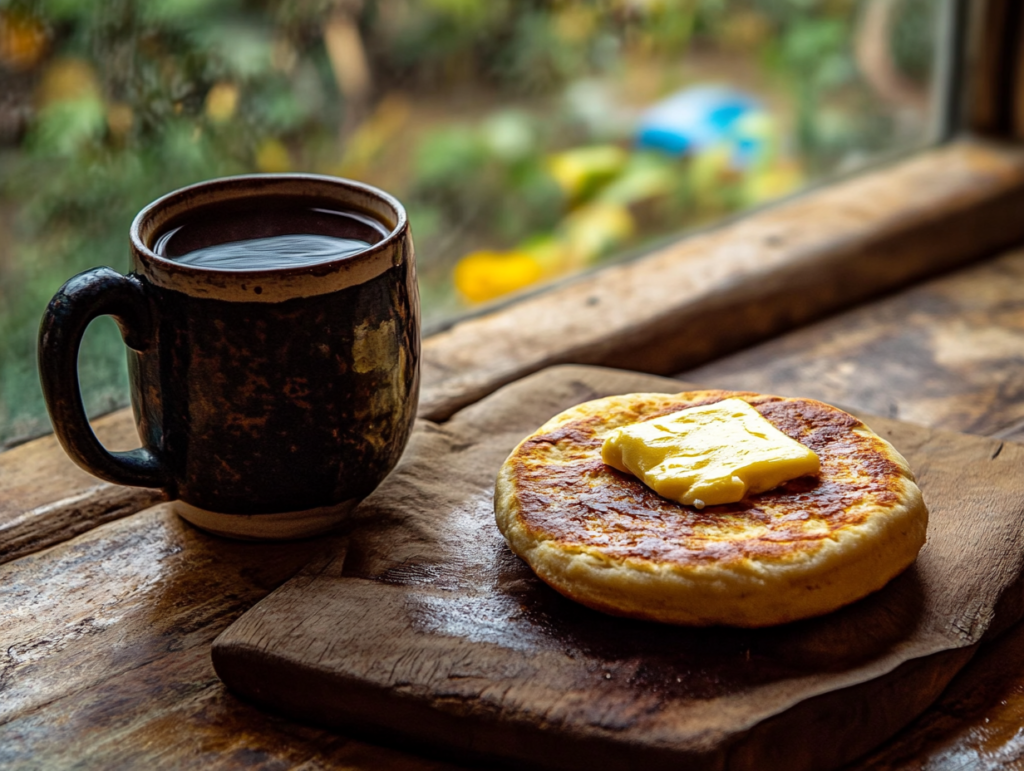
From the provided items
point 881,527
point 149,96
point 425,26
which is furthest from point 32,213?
point 881,527

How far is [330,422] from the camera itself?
944 mm

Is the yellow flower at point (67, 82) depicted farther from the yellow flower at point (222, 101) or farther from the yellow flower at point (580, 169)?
the yellow flower at point (580, 169)

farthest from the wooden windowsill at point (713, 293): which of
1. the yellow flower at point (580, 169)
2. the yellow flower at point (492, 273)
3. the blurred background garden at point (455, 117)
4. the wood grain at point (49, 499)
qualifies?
the yellow flower at point (580, 169)

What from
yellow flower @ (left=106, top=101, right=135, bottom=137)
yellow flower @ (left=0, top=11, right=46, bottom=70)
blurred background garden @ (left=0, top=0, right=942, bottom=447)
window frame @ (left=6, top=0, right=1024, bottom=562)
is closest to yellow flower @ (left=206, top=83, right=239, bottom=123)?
blurred background garden @ (left=0, top=0, right=942, bottom=447)

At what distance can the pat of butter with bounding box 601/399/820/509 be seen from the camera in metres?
0.88

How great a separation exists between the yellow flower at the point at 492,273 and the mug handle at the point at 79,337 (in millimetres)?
1023

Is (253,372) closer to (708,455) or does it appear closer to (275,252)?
(275,252)

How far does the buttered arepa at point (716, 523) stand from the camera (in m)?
0.81

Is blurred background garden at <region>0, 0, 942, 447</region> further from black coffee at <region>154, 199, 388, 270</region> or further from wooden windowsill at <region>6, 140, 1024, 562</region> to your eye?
black coffee at <region>154, 199, 388, 270</region>

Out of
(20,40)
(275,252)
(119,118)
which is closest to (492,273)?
(119,118)

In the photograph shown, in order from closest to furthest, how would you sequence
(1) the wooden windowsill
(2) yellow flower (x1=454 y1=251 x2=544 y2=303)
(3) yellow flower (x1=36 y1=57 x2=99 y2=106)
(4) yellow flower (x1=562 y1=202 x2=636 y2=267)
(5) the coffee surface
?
(5) the coffee surface
(1) the wooden windowsill
(3) yellow flower (x1=36 y1=57 x2=99 y2=106)
(2) yellow flower (x1=454 y1=251 x2=544 y2=303)
(4) yellow flower (x1=562 y1=202 x2=636 y2=267)

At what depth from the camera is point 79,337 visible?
35.1 inches

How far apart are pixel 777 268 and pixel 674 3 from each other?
0.71 metres

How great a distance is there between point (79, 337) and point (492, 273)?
1.15 metres
